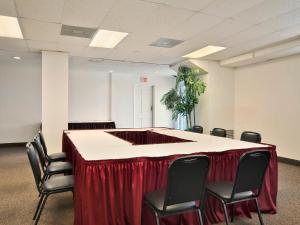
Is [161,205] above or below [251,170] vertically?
below

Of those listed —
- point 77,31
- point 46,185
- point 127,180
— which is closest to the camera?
point 127,180

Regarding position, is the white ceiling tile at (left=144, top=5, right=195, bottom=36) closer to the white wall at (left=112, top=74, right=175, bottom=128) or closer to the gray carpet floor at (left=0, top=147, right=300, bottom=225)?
the gray carpet floor at (left=0, top=147, right=300, bottom=225)

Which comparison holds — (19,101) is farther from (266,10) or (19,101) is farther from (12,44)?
(266,10)

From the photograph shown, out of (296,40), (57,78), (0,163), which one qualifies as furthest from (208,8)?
(0,163)

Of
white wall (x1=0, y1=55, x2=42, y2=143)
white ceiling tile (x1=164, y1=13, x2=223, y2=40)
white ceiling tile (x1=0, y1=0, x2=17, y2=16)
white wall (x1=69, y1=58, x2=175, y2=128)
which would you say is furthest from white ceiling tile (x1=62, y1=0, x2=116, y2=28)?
white wall (x1=0, y1=55, x2=42, y2=143)

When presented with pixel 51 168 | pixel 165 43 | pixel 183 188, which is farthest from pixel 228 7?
pixel 51 168

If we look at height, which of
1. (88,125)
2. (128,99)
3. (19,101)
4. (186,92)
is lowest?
(88,125)

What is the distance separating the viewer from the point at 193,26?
3.73 m

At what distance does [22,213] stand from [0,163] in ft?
10.1

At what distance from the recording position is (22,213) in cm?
275

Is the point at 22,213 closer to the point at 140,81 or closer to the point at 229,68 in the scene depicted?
the point at 229,68

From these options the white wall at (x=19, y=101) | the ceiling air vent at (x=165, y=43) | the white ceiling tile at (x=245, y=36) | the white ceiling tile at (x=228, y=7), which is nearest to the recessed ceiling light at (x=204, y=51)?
the white ceiling tile at (x=245, y=36)

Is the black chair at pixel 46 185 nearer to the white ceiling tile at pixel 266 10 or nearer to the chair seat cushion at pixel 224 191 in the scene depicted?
the chair seat cushion at pixel 224 191

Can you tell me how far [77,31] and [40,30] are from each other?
62cm
